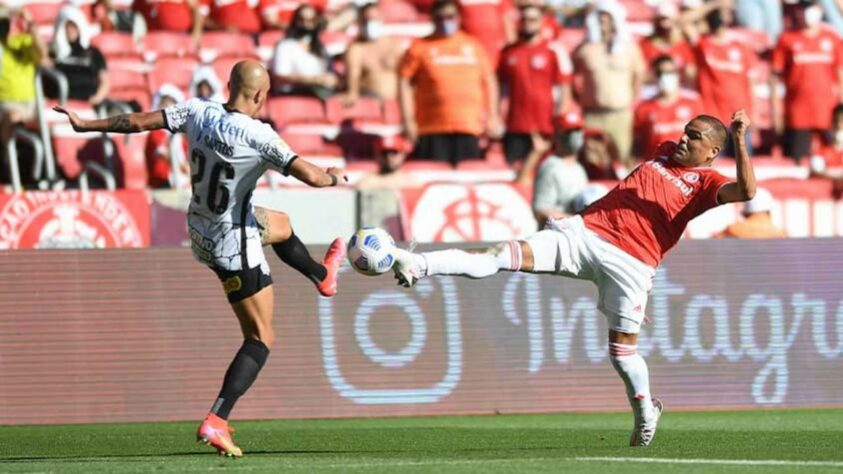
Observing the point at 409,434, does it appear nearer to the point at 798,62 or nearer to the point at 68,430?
the point at 68,430

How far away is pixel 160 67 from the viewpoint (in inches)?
746

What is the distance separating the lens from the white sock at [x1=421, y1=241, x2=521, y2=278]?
9703 mm

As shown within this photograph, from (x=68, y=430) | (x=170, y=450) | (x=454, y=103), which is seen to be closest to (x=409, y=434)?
(x=170, y=450)

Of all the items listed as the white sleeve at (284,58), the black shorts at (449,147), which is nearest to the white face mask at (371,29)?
the white sleeve at (284,58)

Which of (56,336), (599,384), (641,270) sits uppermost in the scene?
(641,270)

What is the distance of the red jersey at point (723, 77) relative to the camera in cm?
1969

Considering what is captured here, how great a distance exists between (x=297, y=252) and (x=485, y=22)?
9.35 m

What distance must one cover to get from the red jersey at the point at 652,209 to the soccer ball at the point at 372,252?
52.6 inches

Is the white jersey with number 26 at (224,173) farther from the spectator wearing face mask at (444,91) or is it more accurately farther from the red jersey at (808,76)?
the red jersey at (808,76)

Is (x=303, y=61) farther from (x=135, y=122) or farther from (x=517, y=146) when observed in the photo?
(x=135, y=122)

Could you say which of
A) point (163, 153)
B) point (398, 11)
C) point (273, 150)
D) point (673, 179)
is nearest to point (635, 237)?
point (673, 179)

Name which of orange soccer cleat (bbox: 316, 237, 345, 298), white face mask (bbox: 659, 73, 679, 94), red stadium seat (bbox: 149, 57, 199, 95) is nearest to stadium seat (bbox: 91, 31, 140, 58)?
red stadium seat (bbox: 149, 57, 199, 95)

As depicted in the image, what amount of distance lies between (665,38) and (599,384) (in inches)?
282

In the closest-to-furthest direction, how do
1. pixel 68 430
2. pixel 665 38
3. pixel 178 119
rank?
pixel 178 119, pixel 68 430, pixel 665 38
